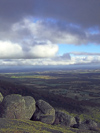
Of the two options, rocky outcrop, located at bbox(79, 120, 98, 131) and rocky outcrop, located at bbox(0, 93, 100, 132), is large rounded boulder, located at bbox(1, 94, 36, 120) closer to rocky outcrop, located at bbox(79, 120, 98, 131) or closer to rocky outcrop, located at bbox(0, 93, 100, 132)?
rocky outcrop, located at bbox(0, 93, 100, 132)

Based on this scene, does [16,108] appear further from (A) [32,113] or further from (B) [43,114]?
(B) [43,114]

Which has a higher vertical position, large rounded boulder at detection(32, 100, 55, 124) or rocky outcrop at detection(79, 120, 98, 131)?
large rounded boulder at detection(32, 100, 55, 124)

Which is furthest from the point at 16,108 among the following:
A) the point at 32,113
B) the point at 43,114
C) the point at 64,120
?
the point at 64,120

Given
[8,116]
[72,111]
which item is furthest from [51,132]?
[72,111]

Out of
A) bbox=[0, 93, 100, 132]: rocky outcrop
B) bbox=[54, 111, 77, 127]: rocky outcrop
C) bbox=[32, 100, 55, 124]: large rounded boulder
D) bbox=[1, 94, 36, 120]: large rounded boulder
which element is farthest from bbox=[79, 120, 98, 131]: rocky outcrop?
bbox=[1, 94, 36, 120]: large rounded boulder

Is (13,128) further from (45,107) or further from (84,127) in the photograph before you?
(84,127)

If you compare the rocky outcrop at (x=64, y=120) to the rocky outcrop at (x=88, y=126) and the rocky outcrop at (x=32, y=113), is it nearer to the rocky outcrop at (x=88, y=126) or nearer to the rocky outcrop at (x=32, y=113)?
the rocky outcrop at (x=32, y=113)
